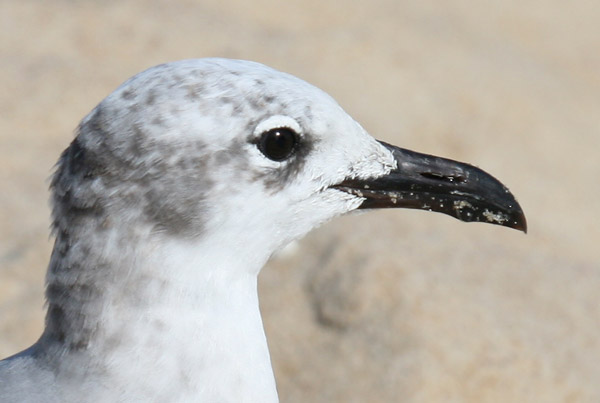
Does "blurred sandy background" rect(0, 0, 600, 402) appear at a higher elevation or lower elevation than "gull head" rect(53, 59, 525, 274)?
higher

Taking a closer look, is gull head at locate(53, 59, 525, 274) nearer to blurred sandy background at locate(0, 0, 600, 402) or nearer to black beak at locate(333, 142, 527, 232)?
black beak at locate(333, 142, 527, 232)

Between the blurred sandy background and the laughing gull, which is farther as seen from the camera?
the blurred sandy background

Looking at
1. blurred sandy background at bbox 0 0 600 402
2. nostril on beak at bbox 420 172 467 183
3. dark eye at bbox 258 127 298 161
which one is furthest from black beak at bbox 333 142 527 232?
blurred sandy background at bbox 0 0 600 402

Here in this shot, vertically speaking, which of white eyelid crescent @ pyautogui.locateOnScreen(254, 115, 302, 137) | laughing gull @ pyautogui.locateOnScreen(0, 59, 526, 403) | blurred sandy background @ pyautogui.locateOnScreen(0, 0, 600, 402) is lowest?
laughing gull @ pyautogui.locateOnScreen(0, 59, 526, 403)

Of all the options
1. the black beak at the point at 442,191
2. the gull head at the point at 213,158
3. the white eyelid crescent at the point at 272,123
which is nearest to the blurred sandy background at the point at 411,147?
the black beak at the point at 442,191

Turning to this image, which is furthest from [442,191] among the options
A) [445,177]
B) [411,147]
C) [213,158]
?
[411,147]

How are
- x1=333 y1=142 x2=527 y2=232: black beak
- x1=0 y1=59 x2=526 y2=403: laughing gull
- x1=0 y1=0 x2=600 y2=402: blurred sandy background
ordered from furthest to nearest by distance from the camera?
1. x1=0 y1=0 x2=600 y2=402: blurred sandy background
2. x1=333 y1=142 x2=527 y2=232: black beak
3. x1=0 y1=59 x2=526 y2=403: laughing gull

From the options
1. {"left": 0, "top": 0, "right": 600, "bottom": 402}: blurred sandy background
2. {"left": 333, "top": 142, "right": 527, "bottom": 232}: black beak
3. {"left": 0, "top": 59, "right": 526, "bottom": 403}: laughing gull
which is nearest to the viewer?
{"left": 0, "top": 59, "right": 526, "bottom": 403}: laughing gull
